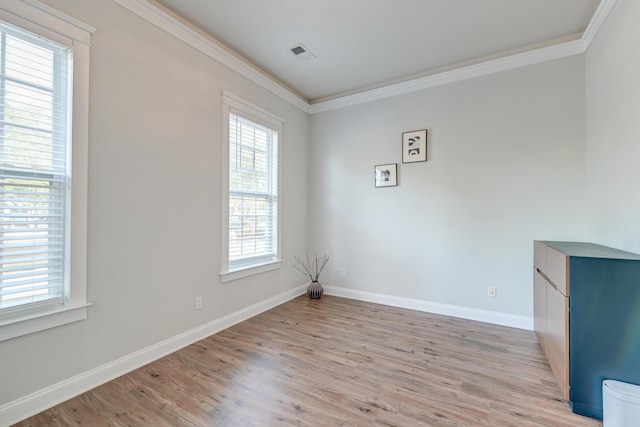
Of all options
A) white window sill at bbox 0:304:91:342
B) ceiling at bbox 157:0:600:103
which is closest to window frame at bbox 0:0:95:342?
white window sill at bbox 0:304:91:342

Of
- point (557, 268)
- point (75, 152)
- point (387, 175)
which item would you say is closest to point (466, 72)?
point (387, 175)

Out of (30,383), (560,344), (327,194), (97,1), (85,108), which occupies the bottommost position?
(30,383)

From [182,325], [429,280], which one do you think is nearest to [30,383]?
[182,325]

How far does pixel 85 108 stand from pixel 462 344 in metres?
3.52

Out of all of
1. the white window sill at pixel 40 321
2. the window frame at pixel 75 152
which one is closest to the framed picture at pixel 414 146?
the window frame at pixel 75 152

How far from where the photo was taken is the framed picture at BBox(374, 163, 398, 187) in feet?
11.8

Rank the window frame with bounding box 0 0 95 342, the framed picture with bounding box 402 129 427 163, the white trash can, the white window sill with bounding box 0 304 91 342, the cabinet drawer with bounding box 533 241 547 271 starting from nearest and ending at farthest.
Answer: the white trash can, the white window sill with bounding box 0 304 91 342, the window frame with bounding box 0 0 95 342, the cabinet drawer with bounding box 533 241 547 271, the framed picture with bounding box 402 129 427 163

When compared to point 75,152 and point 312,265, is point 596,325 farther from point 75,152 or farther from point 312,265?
point 75,152

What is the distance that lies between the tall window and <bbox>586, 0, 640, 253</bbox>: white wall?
10.4ft

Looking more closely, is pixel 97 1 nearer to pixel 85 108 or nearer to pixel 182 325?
pixel 85 108

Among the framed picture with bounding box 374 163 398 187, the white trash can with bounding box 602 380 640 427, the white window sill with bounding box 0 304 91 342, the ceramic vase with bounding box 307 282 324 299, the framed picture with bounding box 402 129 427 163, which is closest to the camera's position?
the white trash can with bounding box 602 380 640 427

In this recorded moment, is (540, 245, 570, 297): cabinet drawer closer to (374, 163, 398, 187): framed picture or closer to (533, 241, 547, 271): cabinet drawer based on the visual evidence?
(533, 241, 547, 271): cabinet drawer

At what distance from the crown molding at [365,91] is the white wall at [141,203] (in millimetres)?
91

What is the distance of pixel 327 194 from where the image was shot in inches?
163
